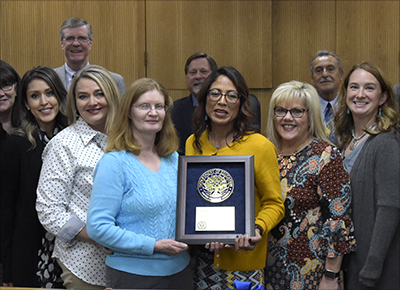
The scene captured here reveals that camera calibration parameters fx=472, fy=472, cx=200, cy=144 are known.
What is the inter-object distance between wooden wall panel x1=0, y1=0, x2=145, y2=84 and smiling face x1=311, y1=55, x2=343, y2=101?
5.64 feet

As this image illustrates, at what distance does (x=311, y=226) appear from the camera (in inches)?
86.3

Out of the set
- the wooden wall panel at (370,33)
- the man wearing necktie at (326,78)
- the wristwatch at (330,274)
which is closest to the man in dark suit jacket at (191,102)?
the man wearing necktie at (326,78)

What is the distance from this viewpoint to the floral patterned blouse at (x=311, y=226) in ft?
7.11

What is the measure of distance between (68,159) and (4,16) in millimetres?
3116

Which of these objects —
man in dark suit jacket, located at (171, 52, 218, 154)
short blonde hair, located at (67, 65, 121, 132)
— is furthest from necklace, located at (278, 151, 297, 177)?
man in dark suit jacket, located at (171, 52, 218, 154)

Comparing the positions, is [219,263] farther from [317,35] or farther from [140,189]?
[317,35]

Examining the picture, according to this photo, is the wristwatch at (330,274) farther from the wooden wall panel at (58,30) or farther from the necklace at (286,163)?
the wooden wall panel at (58,30)

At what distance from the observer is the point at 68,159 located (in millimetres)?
2139

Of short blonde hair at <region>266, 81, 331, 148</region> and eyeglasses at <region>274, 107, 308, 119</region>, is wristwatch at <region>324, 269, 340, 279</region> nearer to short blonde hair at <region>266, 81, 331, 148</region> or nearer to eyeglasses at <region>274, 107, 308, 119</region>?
short blonde hair at <region>266, 81, 331, 148</region>

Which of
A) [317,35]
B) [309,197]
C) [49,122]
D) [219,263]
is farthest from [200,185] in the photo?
[317,35]

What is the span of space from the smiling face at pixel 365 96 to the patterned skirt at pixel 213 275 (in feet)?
3.24

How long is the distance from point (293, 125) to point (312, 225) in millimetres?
503

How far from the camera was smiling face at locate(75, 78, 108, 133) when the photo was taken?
2.26 meters

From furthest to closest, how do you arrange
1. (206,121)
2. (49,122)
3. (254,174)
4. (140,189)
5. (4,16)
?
(4,16) < (49,122) < (206,121) < (254,174) < (140,189)
